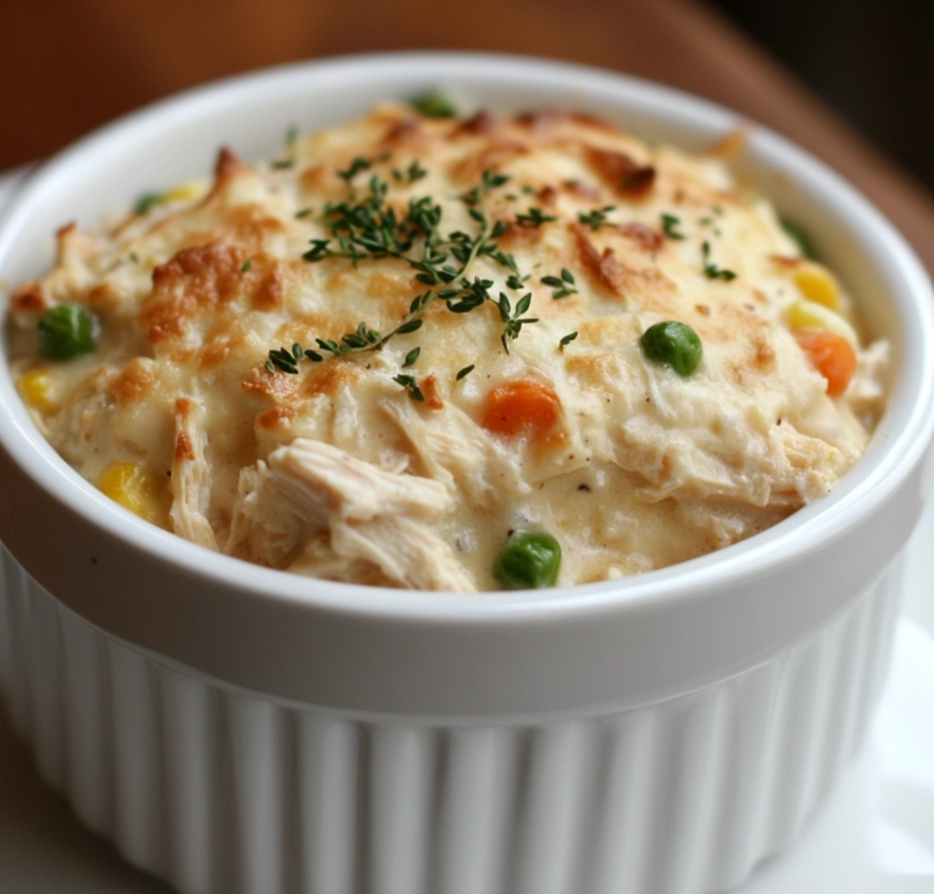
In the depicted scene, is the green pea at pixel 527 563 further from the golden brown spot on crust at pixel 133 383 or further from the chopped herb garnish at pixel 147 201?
the chopped herb garnish at pixel 147 201

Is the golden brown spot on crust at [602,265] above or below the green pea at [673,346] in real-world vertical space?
above

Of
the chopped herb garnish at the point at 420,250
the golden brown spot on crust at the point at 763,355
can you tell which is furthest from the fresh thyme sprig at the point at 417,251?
the golden brown spot on crust at the point at 763,355

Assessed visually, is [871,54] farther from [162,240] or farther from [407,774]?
[407,774]

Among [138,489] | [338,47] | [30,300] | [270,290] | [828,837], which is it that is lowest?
[828,837]

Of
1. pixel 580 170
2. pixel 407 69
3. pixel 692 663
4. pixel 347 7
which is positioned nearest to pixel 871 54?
pixel 347 7

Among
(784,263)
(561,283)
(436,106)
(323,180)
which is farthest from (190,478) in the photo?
(436,106)

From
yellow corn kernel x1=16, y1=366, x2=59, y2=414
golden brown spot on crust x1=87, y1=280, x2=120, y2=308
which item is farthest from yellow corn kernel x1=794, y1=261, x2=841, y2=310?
yellow corn kernel x1=16, y1=366, x2=59, y2=414

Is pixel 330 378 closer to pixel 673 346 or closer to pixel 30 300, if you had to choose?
pixel 673 346

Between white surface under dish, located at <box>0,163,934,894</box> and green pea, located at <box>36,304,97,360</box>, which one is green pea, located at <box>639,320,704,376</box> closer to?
white surface under dish, located at <box>0,163,934,894</box>
